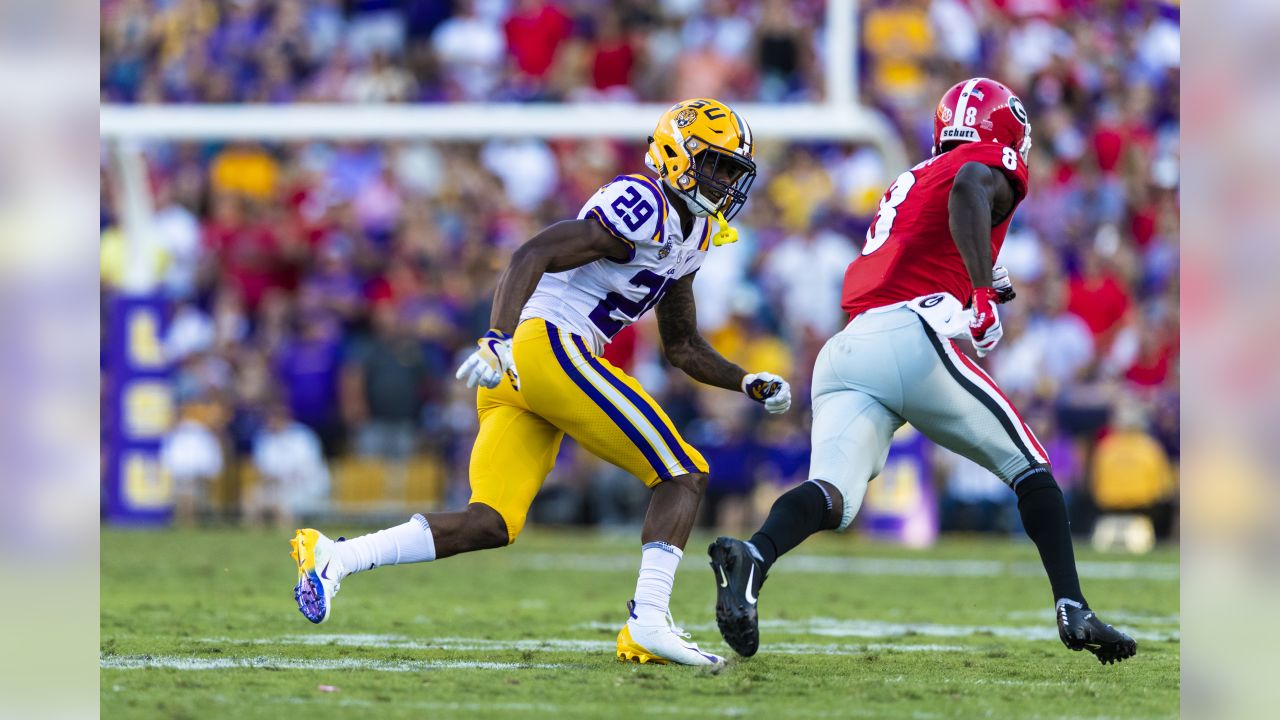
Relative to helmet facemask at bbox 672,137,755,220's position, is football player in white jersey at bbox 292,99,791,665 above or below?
below

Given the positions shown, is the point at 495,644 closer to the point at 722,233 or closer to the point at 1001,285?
the point at 722,233

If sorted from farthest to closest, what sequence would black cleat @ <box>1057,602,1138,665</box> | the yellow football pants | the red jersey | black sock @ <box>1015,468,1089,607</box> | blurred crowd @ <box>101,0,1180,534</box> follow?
blurred crowd @ <box>101,0,1180,534</box>, the red jersey, the yellow football pants, black sock @ <box>1015,468,1089,607</box>, black cleat @ <box>1057,602,1138,665</box>

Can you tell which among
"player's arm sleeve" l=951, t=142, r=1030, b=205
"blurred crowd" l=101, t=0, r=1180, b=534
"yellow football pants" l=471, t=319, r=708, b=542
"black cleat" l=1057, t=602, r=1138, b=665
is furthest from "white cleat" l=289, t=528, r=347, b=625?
"blurred crowd" l=101, t=0, r=1180, b=534

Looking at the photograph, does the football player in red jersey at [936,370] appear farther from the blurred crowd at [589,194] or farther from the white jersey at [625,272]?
the blurred crowd at [589,194]

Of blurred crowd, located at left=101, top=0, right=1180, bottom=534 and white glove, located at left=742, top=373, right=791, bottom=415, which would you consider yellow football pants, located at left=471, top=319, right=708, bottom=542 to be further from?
blurred crowd, located at left=101, top=0, right=1180, bottom=534

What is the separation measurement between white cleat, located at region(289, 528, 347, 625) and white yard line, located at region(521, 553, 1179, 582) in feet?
14.5

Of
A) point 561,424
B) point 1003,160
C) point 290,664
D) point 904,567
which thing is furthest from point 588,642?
point 904,567

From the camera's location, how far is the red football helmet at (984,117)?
18.4 ft

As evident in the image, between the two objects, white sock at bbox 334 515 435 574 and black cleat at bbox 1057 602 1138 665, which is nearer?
black cleat at bbox 1057 602 1138 665

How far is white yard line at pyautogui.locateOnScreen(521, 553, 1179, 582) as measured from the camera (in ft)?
31.3

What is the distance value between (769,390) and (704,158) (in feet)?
2.58

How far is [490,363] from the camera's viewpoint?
16.1 feet

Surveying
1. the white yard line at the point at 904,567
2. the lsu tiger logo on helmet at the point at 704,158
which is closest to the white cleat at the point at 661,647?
the lsu tiger logo on helmet at the point at 704,158
